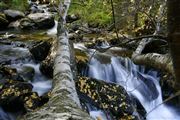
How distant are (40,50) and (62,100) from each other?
27.1ft

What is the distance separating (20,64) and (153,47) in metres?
4.66

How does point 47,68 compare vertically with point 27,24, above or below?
below

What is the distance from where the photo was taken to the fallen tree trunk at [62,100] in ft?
5.94

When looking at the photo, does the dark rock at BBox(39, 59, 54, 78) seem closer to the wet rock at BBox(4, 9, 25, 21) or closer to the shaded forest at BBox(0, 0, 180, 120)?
the shaded forest at BBox(0, 0, 180, 120)

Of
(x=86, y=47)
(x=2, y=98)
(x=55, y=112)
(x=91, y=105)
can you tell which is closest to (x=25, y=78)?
(x=2, y=98)

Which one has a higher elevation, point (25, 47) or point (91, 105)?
point (25, 47)

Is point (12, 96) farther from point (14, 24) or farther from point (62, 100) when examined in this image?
point (14, 24)

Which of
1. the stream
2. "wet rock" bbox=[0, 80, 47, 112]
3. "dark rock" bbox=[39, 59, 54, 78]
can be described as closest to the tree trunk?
"wet rock" bbox=[0, 80, 47, 112]

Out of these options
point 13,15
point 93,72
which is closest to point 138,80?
point 93,72

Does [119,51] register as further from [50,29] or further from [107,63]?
[50,29]

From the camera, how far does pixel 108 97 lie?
7.91 meters

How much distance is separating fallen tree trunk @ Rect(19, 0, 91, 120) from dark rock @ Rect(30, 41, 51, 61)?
17.5ft

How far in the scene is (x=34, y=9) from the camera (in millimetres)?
22156

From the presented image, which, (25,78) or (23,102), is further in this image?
(25,78)
